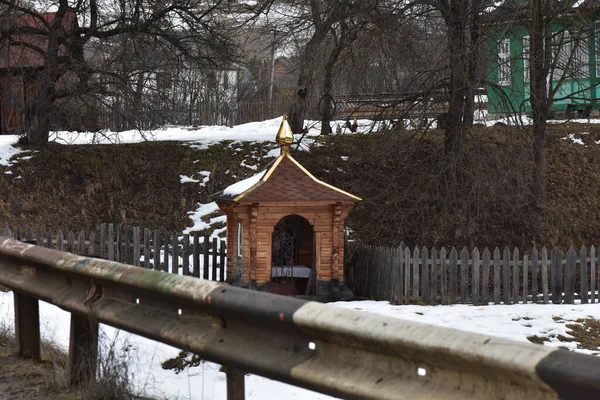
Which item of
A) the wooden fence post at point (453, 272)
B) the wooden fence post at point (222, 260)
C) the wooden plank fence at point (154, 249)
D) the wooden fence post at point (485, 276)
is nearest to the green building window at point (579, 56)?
the wooden fence post at point (485, 276)

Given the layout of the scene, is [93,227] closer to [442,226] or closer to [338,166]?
[338,166]

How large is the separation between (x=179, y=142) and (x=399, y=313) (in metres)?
12.4

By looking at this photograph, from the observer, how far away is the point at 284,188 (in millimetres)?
12062

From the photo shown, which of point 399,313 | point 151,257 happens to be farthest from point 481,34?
point 151,257

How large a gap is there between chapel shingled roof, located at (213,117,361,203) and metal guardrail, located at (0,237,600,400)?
734 centimetres

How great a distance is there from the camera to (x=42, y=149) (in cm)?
2095

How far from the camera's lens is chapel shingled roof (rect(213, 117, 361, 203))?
39.0 ft

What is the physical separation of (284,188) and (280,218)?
0.47 metres

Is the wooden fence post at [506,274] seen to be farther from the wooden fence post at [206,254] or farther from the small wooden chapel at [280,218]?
the wooden fence post at [206,254]

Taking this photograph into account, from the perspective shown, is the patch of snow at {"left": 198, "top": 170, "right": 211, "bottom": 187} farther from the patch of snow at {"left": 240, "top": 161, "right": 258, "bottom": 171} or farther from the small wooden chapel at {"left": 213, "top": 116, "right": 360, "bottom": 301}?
the small wooden chapel at {"left": 213, "top": 116, "right": 360, "bottom": 301}

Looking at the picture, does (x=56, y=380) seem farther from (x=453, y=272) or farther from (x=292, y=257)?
(x=453, y=272)

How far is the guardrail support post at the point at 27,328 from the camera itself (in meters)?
4.80

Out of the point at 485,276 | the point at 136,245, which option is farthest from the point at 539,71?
Result: the point at 136,245

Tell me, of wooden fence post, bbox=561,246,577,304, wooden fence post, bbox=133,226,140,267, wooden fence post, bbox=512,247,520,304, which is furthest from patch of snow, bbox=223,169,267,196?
wooden fence post, bbox=561,246,577,304
